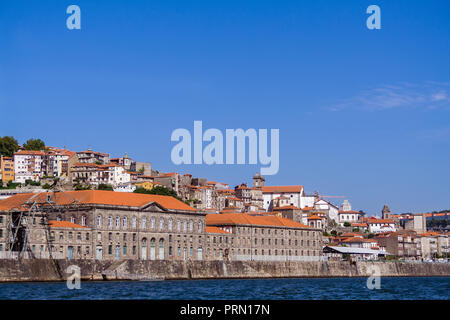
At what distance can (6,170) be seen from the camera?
534 ft

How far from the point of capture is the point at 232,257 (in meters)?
99.4

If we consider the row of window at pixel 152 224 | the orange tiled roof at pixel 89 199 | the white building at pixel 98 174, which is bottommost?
the row of window at pixel 152 224

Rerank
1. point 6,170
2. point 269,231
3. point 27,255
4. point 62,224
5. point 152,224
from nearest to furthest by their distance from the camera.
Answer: point 27,255 → point 62,224 → point 152,224 → point 269,231 → point 6,170

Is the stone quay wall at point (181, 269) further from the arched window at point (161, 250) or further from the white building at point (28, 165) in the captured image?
the white building at point (28, 165)

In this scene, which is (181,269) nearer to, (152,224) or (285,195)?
(152,224)

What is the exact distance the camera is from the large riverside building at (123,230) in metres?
71.2

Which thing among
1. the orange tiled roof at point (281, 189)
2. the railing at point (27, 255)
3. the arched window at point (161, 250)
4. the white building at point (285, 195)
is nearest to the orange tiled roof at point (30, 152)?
the white building at point (285, 195)

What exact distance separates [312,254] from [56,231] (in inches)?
2200

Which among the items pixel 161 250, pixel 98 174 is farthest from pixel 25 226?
pixel 98 174

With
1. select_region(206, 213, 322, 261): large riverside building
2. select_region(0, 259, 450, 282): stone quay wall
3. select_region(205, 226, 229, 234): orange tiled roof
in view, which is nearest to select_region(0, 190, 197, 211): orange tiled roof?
select_region(205, 226, 229, 234): orange tiled roof

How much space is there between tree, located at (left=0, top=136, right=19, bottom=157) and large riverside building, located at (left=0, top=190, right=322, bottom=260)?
8352cm

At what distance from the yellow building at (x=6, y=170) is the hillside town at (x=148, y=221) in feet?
0.77

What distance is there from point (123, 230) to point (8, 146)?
102 meters
